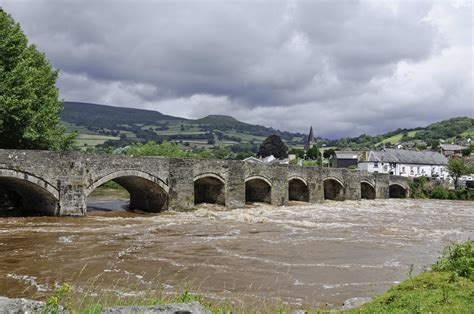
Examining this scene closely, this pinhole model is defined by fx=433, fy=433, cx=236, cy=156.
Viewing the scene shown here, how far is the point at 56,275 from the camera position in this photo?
1142 centimetres

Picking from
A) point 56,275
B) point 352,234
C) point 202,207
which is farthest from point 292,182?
point 56,275

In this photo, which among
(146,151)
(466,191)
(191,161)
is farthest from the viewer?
(146,151)

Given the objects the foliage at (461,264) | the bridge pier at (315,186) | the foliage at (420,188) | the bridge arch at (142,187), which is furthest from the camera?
the foliage at (420,188)

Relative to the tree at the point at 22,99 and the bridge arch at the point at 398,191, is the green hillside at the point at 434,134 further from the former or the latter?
the tree at the point at 22,99

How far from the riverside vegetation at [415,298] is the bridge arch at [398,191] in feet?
153

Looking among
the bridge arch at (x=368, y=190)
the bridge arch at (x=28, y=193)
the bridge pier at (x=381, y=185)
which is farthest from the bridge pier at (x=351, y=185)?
the bridge arch at (x=28, y=193)

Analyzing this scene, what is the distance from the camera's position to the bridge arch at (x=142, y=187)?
23558 millimetres

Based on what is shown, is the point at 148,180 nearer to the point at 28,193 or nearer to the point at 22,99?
the point at 28,193

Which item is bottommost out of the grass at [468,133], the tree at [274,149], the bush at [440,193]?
the bush at [440,193]

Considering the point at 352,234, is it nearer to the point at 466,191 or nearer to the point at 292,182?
the point at 292,182

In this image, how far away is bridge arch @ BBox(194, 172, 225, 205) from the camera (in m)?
29.3

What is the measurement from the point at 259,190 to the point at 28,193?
1786 centimetres

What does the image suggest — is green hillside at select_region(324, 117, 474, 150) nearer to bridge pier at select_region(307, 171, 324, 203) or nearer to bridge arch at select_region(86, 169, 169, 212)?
bridge pier at select_region(307, 171, 324, 203)

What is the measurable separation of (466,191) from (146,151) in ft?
137
